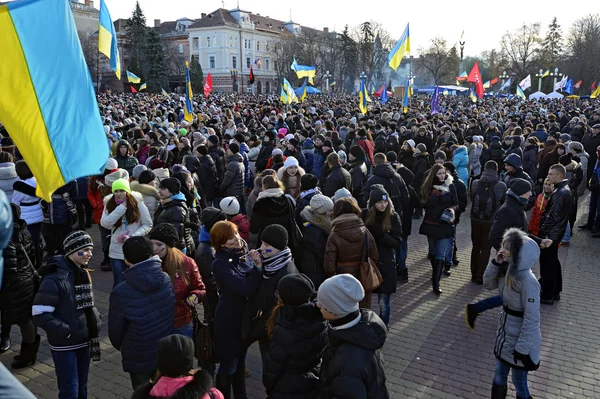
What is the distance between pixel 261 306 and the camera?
13.4 ft

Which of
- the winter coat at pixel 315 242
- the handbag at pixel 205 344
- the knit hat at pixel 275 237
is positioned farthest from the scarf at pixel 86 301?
the winter coat at pixel 315 242

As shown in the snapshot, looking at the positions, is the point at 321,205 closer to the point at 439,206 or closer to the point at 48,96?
→ the point at 439,206

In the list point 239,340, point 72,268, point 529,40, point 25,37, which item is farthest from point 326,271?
point 529,40

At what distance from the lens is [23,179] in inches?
278

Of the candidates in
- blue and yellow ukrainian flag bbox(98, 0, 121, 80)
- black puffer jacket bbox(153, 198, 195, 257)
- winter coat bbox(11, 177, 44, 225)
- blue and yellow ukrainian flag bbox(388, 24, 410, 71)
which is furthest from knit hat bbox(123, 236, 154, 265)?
blue and yellow ukrainian flag bbox(388, 24, 410, 71)

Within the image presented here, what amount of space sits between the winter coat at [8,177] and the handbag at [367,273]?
5.17m

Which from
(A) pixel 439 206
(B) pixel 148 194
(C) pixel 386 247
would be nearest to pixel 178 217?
(B) pixel 148 194

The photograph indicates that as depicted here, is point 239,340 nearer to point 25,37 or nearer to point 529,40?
point 25,37

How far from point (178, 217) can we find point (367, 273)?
2.30 metres

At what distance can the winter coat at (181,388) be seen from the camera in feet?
8.25

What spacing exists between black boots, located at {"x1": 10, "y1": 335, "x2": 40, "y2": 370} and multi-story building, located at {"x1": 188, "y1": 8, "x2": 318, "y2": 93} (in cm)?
8324

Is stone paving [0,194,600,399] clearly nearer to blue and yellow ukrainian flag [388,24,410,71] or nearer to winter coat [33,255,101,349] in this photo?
winter coat [33,255,101,349]

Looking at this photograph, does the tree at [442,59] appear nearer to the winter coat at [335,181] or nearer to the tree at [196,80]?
the tree at [196,80]

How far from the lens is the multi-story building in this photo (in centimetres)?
8862
